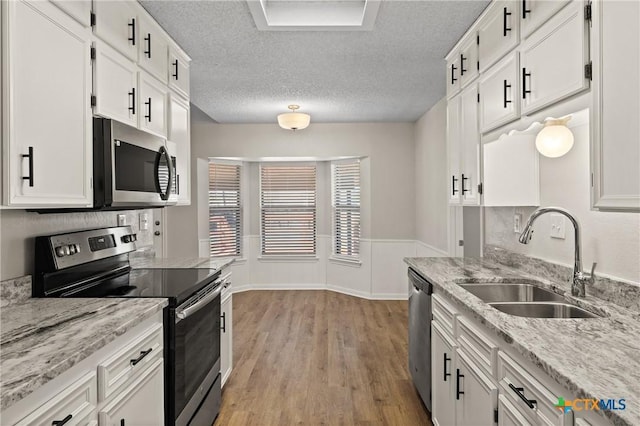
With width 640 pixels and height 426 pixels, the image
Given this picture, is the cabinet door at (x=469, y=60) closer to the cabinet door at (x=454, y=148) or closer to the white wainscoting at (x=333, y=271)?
the cabinet door at (x=454, y=148)

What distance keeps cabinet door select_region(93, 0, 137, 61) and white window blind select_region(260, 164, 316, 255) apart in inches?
163

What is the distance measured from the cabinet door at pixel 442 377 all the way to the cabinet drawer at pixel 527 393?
61 cm

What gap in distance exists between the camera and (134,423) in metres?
1.53

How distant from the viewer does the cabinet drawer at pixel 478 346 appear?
4.94 feet

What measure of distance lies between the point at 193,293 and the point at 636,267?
1.98 metres

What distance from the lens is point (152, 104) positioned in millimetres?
2582

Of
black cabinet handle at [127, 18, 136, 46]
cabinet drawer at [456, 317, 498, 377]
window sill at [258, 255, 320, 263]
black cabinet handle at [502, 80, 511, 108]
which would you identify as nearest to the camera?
cabinet drawer at [456, 317, 498, 377]

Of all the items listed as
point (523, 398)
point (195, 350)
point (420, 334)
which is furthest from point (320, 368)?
point (523, 398)

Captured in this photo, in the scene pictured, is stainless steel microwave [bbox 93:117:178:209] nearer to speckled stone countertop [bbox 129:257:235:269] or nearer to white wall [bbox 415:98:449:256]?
speckled stone countertop [bbox 129:257:235:269]

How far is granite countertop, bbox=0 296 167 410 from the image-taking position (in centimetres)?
102

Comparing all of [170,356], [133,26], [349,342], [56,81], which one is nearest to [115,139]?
[56,81]

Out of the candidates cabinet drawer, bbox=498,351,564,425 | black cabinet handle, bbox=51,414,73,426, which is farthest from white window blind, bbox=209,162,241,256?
cabinet drawer, bbox=498,351,564,425

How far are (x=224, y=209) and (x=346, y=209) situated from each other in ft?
6.16

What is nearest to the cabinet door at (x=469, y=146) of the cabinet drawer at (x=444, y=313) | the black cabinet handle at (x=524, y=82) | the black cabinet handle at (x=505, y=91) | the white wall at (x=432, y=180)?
the black cabinet handle at (x=505, y=91)
